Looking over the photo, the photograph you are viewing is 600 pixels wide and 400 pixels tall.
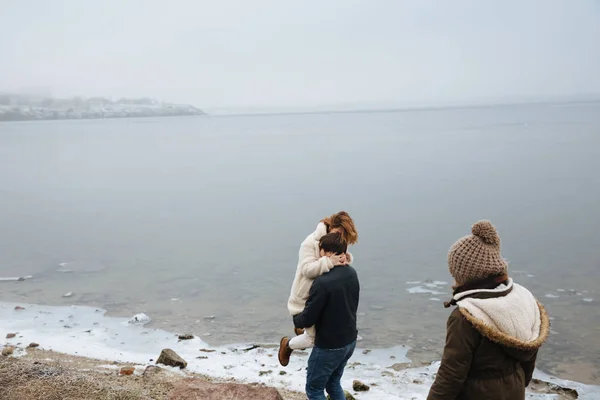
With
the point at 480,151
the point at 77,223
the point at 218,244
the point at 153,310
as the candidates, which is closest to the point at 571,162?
the point at 480,151

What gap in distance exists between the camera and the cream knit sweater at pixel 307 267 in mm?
3934

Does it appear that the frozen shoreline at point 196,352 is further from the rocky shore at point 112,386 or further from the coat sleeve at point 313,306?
the coat sleeve at point 313,306

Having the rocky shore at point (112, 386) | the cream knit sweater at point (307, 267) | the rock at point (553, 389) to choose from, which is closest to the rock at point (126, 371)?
the rocky shore at point (112, 386)

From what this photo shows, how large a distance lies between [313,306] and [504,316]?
1427 mm

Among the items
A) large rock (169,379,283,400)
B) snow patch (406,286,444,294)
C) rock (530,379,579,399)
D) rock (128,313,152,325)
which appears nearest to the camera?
large rock (169,379,283,400)

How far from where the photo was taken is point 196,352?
7836 millimetres

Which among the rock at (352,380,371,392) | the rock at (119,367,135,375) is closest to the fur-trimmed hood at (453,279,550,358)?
the rock at (352,380,371,392)

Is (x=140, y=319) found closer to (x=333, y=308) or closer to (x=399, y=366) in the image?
(x=399, y=366)

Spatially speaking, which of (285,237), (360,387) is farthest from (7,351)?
(285,237)

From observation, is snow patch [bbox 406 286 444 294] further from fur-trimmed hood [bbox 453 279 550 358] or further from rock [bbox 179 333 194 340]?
fur-trimmed hood [bbox 453 279 550 358]

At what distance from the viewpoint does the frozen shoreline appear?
6.54 metres

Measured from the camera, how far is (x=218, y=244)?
15.5 metres

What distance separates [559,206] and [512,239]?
5.04m

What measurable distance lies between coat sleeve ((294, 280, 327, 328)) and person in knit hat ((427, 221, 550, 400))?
1076 millimetres
